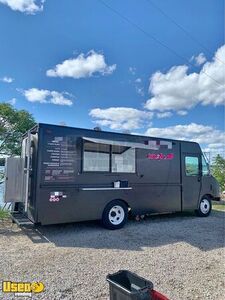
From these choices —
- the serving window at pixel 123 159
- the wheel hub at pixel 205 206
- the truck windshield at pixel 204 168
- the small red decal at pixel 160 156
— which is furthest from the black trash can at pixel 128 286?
the truck windshield at pixel 204 168

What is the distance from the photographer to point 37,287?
3594 millimetres

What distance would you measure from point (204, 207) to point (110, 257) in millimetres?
5535

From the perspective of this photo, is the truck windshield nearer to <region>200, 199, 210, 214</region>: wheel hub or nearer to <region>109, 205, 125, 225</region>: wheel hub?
<region>200, 199, 210, 214</region>: wheel hub

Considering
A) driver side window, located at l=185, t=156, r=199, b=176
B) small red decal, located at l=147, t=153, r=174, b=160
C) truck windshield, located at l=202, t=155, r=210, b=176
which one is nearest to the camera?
small red decal, located at l=147, t=153, r=174, b=160

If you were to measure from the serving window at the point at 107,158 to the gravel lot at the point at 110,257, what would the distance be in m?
1.54

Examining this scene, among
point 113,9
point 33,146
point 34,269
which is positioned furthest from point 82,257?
point 113,9

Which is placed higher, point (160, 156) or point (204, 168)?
point (160, 156)

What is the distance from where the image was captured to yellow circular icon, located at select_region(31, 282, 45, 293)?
3.51 metres

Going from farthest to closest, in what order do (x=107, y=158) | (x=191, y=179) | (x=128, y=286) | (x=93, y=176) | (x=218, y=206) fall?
(x=218, y=206), (x=191, y=179), (x=107, y=158), (x=93, y=176), (x=128, y=286)

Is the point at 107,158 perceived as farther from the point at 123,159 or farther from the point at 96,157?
the point at 123,159

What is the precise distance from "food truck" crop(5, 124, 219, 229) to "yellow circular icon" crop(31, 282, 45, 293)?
2.40 metres

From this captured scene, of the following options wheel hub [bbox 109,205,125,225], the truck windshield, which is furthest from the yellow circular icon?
the truck windshield

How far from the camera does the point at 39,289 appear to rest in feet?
11.6

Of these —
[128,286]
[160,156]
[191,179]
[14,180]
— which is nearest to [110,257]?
[128,286]
